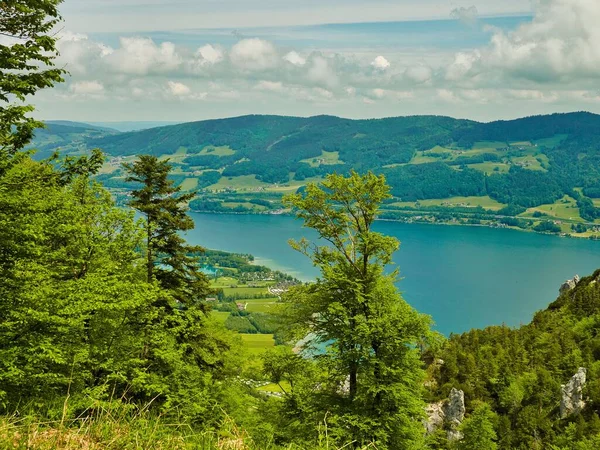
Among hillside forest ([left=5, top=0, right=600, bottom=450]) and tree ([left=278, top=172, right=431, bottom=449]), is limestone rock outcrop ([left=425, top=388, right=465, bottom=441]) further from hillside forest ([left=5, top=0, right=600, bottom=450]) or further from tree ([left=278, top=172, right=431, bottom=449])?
tree ([left=278, top=172, right=431, bottom=449])

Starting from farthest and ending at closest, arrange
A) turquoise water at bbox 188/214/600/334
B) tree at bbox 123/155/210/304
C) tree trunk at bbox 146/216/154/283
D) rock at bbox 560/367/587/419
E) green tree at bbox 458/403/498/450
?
1. turquoise water at bbox 188/214/600/334
2. rock at bbox 560/367/587/419
3. green tree at bbox 458/403/498/450
4. tree at bbox 123/155/210/304
5. tree trunk at bbox 146/216/154/283

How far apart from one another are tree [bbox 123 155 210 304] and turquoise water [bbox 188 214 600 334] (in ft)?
187

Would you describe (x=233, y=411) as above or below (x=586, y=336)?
above

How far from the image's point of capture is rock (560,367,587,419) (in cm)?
3183

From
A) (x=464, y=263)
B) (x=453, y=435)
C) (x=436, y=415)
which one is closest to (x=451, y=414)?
(x=436, y=415)

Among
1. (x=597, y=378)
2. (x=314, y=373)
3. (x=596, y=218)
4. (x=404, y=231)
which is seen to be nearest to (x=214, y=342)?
(x=314, y=373)

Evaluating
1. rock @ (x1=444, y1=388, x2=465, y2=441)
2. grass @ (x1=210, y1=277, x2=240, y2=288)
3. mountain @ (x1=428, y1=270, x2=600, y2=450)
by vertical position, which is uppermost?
mountain @ (x1=428, y1=270, x2=600, y2=450)

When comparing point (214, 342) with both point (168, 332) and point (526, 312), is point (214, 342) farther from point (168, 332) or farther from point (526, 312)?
point (526, 312)

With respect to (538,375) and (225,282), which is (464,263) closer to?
(225,282)

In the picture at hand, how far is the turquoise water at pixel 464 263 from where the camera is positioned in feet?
297

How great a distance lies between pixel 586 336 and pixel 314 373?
1466 inches

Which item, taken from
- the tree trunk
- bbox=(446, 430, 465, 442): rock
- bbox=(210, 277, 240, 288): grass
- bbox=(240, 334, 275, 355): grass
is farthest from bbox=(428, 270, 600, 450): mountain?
bbox=(210, 277, 240, 288): grass

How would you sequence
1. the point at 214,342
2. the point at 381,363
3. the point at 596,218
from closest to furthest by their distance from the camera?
the point at 381,363 < the point at 214,342 < the point at 596,218

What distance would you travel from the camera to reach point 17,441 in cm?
398
